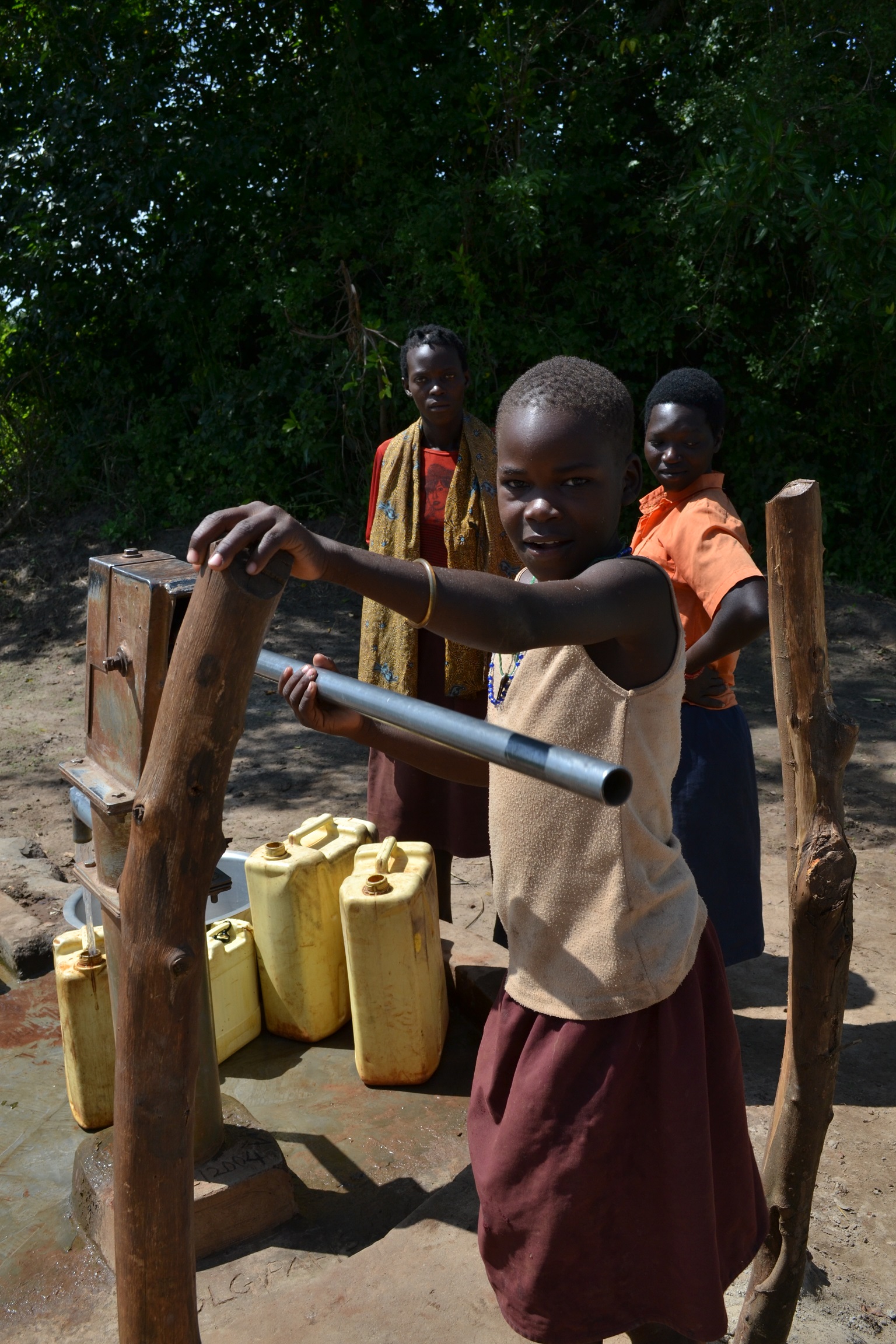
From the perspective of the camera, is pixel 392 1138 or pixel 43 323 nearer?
pixel 392 1138

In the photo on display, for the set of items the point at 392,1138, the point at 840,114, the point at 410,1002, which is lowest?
the point at 392,1138

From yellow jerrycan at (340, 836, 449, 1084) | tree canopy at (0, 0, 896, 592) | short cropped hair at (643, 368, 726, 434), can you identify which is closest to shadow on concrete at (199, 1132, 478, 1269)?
yellow jerrycan at (340, 836, 449, 1084)

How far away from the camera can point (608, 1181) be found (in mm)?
1493

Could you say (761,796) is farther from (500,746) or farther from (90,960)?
(500,746)

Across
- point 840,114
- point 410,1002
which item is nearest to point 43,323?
point 840,114

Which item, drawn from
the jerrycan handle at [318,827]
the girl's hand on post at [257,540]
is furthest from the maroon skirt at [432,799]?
the girl's hand on post at [257,540]

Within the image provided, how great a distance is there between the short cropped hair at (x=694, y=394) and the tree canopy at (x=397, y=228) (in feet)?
16.7

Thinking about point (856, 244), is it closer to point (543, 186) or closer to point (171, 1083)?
point (543, 186)

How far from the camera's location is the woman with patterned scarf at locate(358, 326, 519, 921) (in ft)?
11.1

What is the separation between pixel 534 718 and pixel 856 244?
6.43 metres

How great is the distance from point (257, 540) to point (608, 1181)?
38.5 inches

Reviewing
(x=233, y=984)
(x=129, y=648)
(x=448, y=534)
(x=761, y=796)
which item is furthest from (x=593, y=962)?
(x=761, y=796)

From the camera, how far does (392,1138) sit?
9.03ft

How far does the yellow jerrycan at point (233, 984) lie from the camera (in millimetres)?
2977
